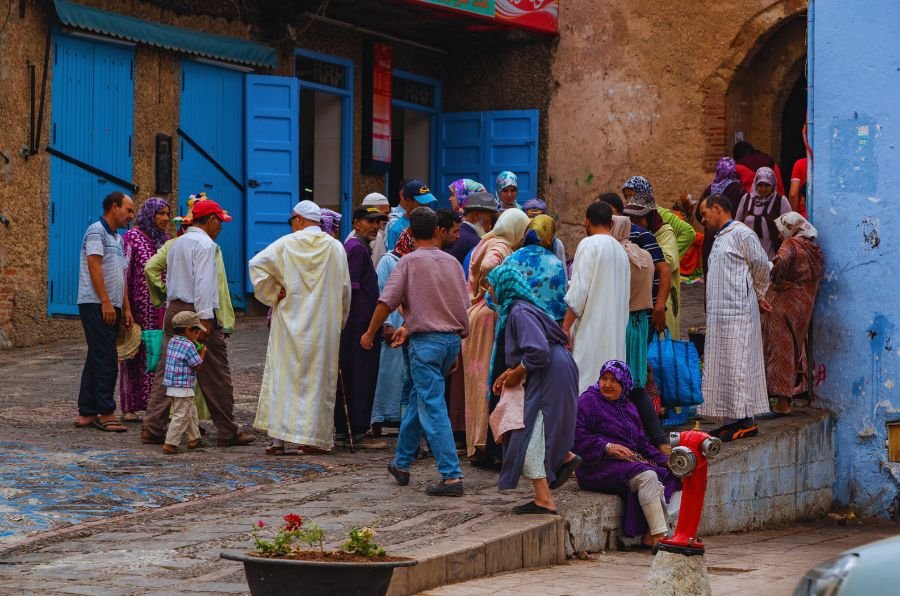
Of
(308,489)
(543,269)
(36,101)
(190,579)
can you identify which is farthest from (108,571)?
(36,101)

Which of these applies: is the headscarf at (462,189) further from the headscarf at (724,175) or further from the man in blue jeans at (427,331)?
the headscarf at (724,175)

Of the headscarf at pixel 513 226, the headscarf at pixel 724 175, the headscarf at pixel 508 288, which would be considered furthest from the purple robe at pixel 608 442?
the headscarf at pixel 724 175

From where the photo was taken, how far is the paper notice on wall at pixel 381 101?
19.8 m

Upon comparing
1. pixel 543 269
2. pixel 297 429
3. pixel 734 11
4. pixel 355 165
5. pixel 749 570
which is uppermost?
pixel 734 11

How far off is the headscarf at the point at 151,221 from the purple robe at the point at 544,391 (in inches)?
143

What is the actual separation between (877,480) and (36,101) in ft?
27.9

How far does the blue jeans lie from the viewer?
8.55 m

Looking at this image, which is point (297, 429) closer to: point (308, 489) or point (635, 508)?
point (308, 489)

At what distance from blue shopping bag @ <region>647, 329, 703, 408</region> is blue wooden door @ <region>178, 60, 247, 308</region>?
7.54 meters

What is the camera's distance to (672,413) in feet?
35.3

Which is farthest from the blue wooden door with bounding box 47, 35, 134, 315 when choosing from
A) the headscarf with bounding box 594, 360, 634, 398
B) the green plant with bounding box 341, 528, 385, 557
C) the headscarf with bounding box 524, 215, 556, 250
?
the green plant with bounding box 341, 528, 385, 557

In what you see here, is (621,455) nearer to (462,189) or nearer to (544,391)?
(544,391)

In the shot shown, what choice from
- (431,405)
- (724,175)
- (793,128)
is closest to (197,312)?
(431,405)

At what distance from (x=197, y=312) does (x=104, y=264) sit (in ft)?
3.37
